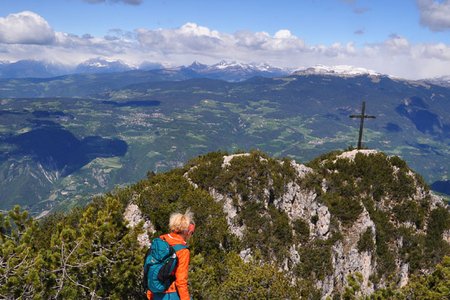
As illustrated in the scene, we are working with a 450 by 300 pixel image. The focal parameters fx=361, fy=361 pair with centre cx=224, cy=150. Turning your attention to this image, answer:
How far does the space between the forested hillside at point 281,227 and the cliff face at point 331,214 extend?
90mm

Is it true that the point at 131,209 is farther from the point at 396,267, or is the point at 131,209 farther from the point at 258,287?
the point at 396,267

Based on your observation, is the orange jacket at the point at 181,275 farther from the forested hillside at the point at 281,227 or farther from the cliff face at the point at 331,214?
the cliff face at the point at 331,214

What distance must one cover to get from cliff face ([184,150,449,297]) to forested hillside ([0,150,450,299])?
90 millimetres

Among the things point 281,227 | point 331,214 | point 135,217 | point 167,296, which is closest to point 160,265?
point 167,296

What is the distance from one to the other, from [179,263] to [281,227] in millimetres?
21501

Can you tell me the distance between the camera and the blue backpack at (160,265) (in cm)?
759

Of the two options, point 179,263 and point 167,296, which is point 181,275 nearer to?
point 179,263

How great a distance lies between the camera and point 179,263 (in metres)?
7.72

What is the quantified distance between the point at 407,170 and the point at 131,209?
28691mm

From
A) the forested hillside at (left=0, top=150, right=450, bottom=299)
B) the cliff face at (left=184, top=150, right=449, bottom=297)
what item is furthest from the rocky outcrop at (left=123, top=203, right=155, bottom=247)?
the cliff face at (left=184, top=150, right=449, bottom=297)

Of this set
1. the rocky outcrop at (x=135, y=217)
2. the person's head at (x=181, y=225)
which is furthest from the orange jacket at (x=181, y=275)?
the rocky outcrop at (x=135, y=217)

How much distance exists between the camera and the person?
7.70 meters

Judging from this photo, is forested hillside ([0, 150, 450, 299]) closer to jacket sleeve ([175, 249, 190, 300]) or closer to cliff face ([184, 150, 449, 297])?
cliff face ([184, 150, 449, 297])

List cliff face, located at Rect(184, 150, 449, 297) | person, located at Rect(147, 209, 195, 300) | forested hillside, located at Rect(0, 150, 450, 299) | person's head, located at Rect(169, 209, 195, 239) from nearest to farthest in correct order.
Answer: person, located at Rect(147, 209, 195, 300) < person's head, located at Rect(169, 209, 195, 239) < forested hillside, located at Rect(0, 150, 450, 299) < cliff face, located at Rect(184, 150, 449, 297)
